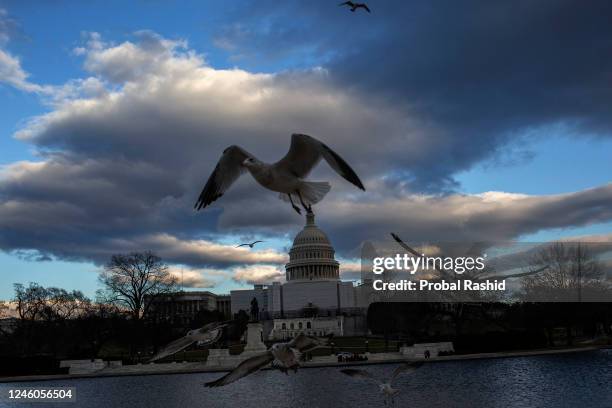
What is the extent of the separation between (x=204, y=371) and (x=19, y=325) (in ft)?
109

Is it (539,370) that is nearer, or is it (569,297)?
(539,370)

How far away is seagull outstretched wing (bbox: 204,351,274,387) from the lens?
24.8 feet

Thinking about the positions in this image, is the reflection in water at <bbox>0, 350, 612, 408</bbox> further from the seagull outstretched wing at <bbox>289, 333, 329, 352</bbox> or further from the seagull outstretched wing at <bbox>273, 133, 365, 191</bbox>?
the seagull outstretched wing at <bbox>273, 133, 365, 191</bbox>

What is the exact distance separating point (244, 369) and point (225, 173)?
351cm

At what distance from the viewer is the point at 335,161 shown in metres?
8.95

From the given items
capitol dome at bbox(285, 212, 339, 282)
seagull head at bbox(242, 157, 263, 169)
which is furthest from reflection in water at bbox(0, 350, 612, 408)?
capitol dome at bbox(285, 212, 339, 282)

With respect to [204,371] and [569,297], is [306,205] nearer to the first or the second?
[204,371]

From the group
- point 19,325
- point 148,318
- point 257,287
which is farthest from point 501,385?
point 257,287

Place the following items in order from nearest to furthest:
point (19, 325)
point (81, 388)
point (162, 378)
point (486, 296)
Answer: point (81, 388) < point (162, 378) < point (486, 296) < point (19, 325)

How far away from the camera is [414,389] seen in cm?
2948

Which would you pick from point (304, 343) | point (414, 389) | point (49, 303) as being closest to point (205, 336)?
point (304, 343)
